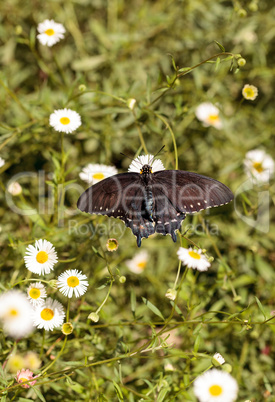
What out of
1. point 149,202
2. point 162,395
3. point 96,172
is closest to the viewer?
point 162,395

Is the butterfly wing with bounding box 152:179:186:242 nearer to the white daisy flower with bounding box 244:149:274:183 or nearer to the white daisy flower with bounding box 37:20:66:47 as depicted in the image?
the white daisy flower with bounding box 244:149:274:183

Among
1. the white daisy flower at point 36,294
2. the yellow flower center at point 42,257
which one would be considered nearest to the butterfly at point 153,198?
the yellow flower center at point 42,257

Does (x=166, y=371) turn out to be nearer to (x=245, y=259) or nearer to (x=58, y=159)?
(x=245, y=259)

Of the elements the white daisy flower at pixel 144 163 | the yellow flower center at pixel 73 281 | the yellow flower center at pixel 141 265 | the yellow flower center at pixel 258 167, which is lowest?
the yellow flower center at pixel 73 281

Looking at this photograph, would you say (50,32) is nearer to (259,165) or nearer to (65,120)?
(65,120)

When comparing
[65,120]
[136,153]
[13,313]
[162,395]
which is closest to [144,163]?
[136,153]

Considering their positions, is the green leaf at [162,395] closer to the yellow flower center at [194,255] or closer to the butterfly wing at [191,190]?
the yellow flower center at [194,255]

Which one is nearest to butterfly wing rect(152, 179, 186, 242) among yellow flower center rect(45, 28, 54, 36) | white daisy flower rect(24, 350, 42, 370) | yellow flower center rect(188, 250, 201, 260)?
yellow flower center rect(188, 250, 201, 260)

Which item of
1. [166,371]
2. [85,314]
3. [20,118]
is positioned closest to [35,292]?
[85,314]

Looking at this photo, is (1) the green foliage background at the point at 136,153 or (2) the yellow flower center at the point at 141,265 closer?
(1) the green foliage background at the point at 136,153
